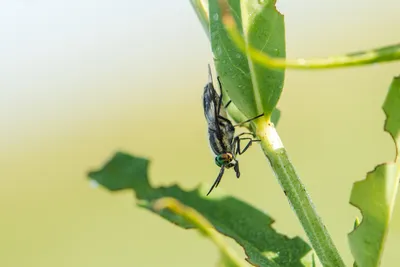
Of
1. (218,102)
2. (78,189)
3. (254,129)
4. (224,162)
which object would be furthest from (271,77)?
(78,189)

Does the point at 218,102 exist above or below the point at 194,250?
above

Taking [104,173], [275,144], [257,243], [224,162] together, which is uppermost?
[275,144]

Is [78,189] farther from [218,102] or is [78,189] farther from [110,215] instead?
[218,102]

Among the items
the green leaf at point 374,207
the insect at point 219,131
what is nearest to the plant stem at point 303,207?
the green leaf at point 374,207

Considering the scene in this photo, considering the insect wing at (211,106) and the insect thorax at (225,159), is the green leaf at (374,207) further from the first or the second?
the insect thorax at (225,159)

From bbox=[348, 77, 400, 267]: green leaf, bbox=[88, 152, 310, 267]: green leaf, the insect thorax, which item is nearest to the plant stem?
bbox=[348, 77, 400, 267]: green leaf

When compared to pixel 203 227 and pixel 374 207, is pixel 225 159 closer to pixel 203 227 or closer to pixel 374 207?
pixel 374 207
